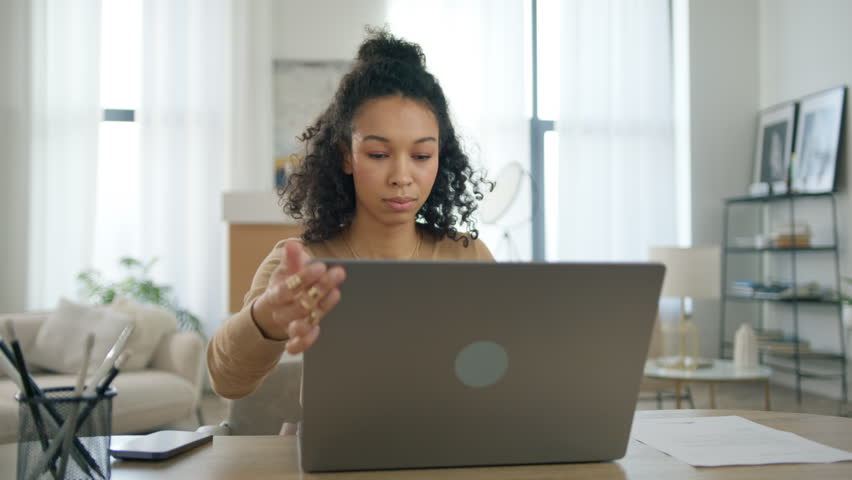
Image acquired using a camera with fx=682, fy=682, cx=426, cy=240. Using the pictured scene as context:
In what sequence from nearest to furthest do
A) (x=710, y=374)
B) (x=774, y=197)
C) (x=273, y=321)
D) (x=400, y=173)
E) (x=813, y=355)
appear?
(x=273, y=321), (x=400, y=173), (x=710, y=374), (x=813, y=355), (x=774, y=197)

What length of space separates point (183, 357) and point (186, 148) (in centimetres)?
204

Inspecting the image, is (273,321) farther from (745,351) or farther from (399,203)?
(745,351)

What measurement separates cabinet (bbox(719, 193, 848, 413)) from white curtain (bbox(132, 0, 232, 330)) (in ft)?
12.5

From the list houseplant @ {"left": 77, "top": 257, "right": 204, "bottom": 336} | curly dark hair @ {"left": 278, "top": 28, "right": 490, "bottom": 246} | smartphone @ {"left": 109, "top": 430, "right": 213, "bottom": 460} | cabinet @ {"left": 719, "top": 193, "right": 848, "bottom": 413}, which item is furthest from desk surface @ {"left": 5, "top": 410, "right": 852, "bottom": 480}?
cabinet @ {"left": 719, "top": 193, "right": 848, "bottom": 413}

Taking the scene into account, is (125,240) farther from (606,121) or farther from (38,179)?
(606,121)

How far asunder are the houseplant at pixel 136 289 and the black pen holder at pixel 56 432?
13.3 feet

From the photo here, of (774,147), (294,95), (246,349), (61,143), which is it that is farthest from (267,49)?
(246,349)

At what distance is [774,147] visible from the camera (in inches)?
200

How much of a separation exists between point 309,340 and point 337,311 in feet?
0.12

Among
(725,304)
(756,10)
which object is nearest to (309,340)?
(725,304)

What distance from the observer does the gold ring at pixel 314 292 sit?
0.59 meters

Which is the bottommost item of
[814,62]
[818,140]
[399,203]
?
[399,203]

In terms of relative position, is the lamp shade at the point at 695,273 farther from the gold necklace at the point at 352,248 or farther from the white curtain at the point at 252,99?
the white curtain at the point at 252,99

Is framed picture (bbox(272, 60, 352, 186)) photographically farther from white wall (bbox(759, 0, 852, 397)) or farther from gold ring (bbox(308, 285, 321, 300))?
gold ring (bbox(308, 285, 321, 300))
